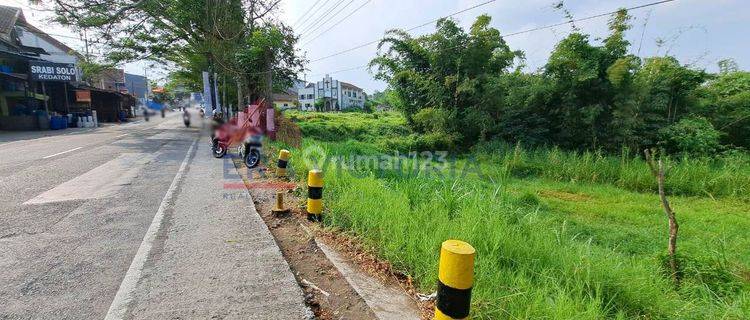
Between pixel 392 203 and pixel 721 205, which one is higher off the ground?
pixel 392 203

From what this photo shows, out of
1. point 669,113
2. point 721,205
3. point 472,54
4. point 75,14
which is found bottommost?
point 721,205

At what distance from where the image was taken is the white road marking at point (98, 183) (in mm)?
5625

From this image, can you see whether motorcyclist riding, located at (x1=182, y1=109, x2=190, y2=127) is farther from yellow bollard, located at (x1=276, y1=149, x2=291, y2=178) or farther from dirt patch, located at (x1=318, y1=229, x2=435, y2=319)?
yellow bollard, located at (x1=276, y1=149, x2=291, y2=178)

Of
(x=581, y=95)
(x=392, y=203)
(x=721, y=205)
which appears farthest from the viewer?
(x=581, y=95)

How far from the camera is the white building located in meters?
70.6

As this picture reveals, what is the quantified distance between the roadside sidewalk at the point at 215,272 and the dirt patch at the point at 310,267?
0.38 ft

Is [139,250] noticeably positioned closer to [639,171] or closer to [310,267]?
[310,267]

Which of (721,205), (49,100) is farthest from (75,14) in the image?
(721,205)

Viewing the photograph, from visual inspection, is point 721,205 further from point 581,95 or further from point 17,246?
point 17,246

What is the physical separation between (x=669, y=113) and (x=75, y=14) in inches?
1004

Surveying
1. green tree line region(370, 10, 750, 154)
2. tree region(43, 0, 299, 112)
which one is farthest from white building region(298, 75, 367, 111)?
green tree line region(370, 10, 750, 154)

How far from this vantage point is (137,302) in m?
2.67

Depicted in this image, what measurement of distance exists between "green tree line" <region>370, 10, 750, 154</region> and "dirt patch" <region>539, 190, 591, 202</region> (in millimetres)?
4456

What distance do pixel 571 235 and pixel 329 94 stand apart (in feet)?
234
